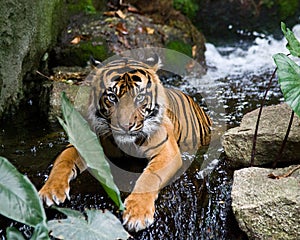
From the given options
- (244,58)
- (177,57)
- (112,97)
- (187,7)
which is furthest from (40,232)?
(187,7)

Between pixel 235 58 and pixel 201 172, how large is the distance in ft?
15.3

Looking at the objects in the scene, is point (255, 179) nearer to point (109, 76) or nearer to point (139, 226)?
point (139, 226)

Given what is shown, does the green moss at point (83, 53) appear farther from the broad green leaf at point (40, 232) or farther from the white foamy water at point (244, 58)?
the broad green leaf at point (40, 232)

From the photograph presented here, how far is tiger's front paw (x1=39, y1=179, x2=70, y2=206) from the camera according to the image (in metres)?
2.65

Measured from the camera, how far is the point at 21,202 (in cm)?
196

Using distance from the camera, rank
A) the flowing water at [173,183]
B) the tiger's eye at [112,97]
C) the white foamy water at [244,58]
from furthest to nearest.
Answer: the white foamy water at [244,58] < the tiger's eye at [112,97] < the flowing water at [173,183]

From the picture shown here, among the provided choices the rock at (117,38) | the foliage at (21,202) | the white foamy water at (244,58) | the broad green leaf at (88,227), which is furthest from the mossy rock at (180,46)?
the foliage at (21,202)

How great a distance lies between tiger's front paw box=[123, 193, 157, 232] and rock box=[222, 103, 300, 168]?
697 millimetres

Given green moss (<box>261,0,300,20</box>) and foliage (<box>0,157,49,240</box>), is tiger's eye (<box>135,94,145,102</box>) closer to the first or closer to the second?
foliage (<box>0,157,49,240</box>)

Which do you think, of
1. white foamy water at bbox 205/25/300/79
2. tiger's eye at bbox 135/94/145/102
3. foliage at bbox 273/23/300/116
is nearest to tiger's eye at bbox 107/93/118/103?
tiger's eye at bbox 135/94/145/102

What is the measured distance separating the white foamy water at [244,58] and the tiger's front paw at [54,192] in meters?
3.97

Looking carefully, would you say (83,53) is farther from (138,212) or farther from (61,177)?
(138,212)

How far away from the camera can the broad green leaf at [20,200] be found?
1.95 meters

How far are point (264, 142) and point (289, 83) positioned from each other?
25.3 inches
